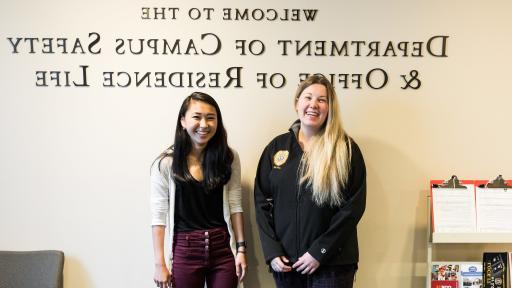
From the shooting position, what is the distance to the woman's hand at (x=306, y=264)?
158 cm

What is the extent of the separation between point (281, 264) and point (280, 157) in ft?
1.54

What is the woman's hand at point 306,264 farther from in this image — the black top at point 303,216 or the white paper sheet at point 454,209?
the white paper sheet at point 454,209

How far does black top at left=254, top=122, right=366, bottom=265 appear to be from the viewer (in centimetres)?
158

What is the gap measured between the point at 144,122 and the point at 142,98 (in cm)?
13

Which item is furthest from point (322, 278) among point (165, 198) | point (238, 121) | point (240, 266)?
point (238, 121)

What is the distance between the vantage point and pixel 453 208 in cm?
189

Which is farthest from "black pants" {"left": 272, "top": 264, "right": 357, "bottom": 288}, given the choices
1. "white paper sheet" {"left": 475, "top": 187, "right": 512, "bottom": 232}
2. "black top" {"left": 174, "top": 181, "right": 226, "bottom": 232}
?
"white paper sheet" {"left": 475, "top": 187, "right": 512, "bottom": 232}

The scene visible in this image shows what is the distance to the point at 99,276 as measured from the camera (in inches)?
83.1

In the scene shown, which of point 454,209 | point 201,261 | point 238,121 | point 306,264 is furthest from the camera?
point 238,121

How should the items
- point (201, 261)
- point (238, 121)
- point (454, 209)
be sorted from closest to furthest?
1. point (201, 261)
2. point (454, 209)
3. point (238, 121)

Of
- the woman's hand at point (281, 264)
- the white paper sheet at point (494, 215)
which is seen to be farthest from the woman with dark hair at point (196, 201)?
the white paper sheet at point (494, 215)

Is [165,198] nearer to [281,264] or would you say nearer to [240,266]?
[240,266]

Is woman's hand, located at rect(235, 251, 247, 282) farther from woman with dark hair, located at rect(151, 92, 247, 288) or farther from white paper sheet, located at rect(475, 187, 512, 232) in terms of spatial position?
white paper sheet, located at rect(475, 187, 512, 232)

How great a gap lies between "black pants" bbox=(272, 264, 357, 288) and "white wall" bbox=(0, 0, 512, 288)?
1.43 ft
